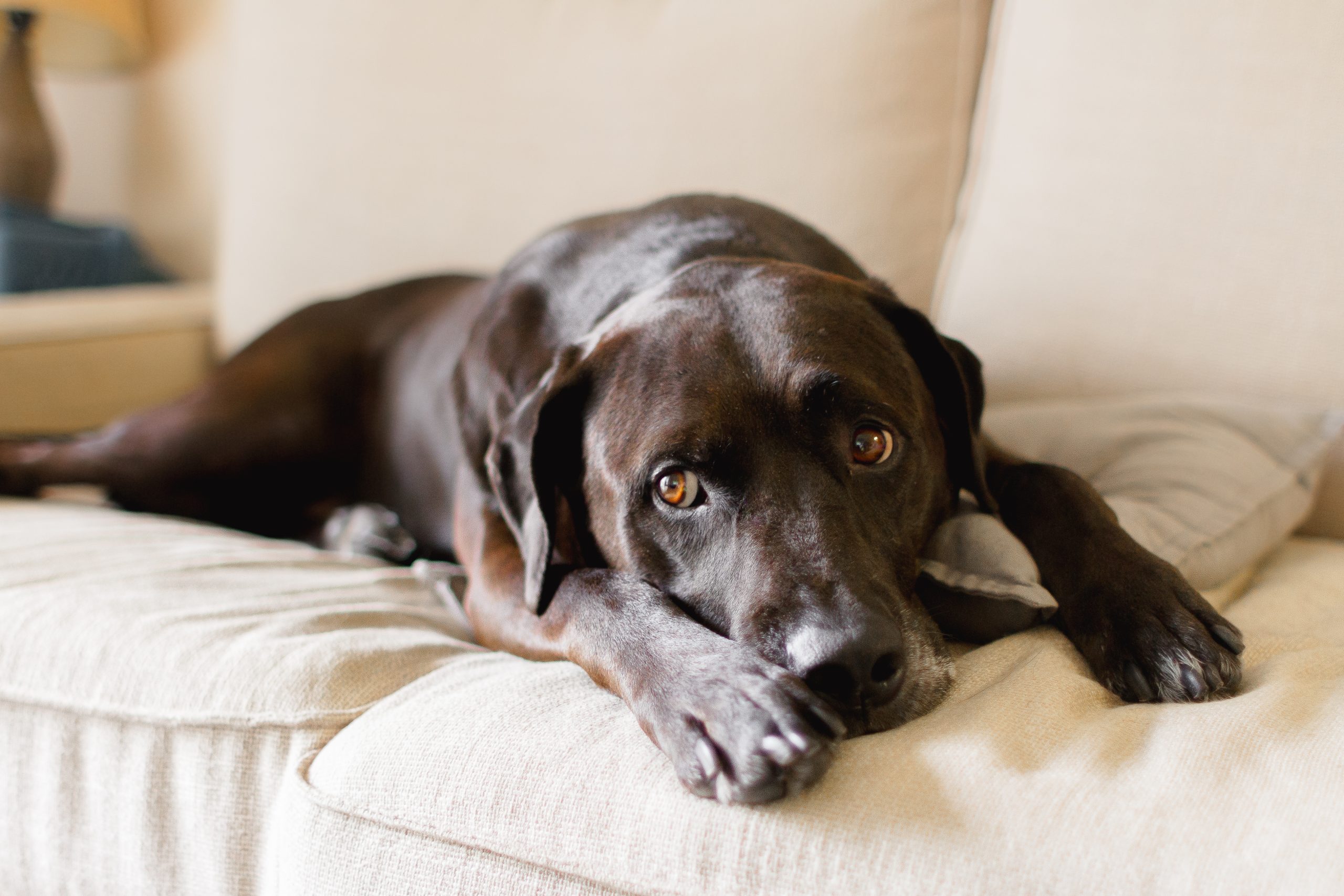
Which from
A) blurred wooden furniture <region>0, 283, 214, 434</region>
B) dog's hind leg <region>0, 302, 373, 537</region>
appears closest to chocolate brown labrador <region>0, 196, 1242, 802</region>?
dog's hind leg <region>0, 302, 373, 537</region>

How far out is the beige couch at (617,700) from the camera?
95 centimetres

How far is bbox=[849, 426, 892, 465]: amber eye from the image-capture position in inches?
51.4

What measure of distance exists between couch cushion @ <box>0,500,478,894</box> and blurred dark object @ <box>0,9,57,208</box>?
2.67 m

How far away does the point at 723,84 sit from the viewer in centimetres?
233

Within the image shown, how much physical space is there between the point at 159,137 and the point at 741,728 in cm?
387

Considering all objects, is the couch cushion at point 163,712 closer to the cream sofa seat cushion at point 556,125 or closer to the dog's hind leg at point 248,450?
the dog's hind leg at point 248,450

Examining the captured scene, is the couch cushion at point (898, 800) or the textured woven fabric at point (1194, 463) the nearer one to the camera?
the couch cushion at point (898, 800)

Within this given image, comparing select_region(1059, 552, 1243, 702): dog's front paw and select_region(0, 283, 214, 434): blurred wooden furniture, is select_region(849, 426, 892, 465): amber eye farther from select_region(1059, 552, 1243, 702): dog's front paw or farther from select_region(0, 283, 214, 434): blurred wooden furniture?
select_region(0, 283, 214, 434): blurred wooden furniture

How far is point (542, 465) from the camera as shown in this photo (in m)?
1.44

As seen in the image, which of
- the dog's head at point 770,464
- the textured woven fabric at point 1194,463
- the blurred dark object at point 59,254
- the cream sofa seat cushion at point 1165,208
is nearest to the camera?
the dog's head at point 770,464

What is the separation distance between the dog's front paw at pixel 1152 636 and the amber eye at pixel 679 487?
1.60 feet

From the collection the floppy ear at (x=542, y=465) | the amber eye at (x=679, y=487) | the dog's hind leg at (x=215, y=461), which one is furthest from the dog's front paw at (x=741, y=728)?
the dog's hind leg at (x=215, y=461)

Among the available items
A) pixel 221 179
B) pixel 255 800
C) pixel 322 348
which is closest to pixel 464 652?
pixel 255 800

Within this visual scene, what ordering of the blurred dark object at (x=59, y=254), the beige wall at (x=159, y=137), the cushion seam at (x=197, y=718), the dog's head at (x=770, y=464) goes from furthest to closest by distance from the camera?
the beige wall at (x=159, y=137) < the blurred dark object at (x=59, y=254) < the cushion seam at (x=197, y=718) < the dog's head at (x=770, y=464)
